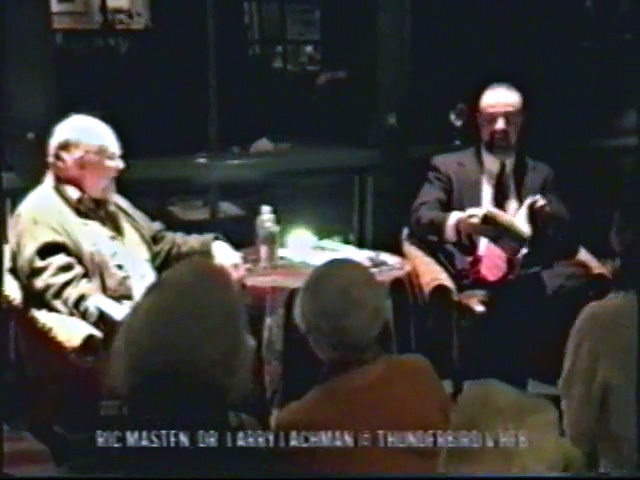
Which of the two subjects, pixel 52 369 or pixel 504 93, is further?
pixel 52 369

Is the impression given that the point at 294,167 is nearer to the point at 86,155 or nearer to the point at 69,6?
the point at 86,155

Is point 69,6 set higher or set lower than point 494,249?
higher

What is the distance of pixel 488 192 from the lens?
2.70m

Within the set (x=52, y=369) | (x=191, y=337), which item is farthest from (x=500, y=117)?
(x=52, y=369)

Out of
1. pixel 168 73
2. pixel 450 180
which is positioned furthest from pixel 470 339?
pixel 168 73

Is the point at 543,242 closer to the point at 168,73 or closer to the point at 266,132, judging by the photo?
the point at 266,132

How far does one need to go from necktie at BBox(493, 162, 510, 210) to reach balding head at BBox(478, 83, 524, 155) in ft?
0.14

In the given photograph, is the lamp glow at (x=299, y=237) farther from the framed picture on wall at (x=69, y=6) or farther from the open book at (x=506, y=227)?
the framed picture on wall at (x=69, y=6)

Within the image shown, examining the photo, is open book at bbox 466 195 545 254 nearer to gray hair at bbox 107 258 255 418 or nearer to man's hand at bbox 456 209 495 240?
man's hand at bbox 456 209 495 240

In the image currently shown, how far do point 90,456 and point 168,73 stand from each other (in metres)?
0.93

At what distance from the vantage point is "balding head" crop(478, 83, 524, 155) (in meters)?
2.64

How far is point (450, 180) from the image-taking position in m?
2.69

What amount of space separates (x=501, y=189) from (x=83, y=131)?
0.98m

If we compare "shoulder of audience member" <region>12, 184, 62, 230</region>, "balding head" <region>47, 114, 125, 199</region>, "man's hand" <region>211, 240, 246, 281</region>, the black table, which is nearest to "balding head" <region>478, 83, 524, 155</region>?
the black table
